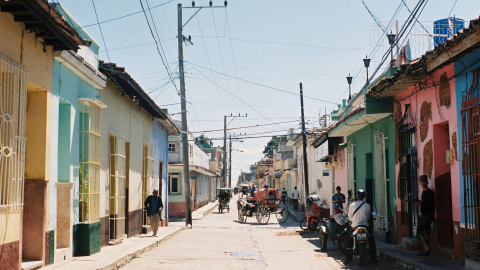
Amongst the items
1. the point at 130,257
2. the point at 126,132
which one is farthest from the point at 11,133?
the point at 126,132

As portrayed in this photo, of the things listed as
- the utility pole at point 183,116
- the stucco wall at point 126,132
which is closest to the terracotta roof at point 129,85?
the stucco wall at point 126,132

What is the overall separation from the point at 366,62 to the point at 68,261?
14123mm

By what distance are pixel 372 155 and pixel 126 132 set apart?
26.8 feet

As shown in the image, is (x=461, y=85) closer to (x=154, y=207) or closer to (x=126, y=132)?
(x=126, y=132)

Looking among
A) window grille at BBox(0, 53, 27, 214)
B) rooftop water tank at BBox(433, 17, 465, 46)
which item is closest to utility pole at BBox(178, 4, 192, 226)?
rooftop water tank at BBox(433, 17, 465, 46)

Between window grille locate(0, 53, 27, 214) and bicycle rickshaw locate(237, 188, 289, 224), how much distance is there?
19626mm

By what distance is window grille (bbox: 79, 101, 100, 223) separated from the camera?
11531mm

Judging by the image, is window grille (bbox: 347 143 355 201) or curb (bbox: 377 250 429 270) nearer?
curb (bbox: 377 250 429 270)

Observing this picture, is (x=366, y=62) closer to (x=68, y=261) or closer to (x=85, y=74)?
(x=85, y=74)

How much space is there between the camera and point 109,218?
13.9m

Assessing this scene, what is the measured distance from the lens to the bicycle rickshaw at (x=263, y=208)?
87.9ft

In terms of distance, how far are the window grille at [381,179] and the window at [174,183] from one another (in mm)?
18607

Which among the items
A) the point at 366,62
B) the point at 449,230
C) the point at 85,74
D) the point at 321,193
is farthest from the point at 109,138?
the point at 321,193

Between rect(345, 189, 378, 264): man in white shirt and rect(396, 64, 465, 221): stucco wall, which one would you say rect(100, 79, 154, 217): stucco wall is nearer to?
rect(345, 189, 378, 264): man in white shirt
